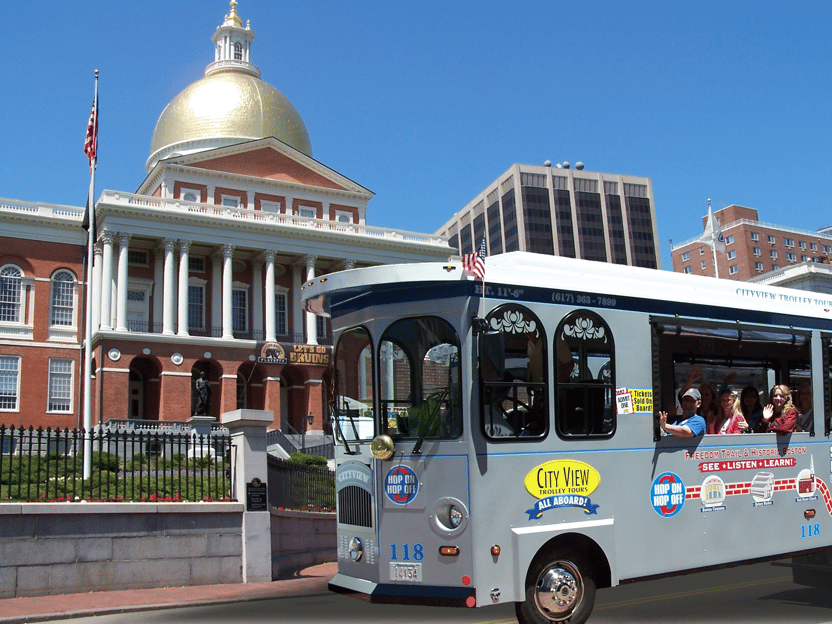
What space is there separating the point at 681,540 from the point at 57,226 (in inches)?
1876

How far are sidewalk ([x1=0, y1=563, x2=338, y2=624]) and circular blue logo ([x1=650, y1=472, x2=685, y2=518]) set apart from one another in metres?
5.36

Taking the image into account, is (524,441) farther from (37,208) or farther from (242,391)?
(37,208)

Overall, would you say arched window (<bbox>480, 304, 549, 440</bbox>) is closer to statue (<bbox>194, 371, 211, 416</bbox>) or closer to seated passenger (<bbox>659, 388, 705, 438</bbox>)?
seated passenger (<bbox>659, 388, 705, 438</bbox>)

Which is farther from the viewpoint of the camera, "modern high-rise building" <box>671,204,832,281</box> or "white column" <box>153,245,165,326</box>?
"modern high-rise building" <box>671,204,832,281</box>

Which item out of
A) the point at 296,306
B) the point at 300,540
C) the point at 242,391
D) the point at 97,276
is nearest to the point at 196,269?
the point at 97,276

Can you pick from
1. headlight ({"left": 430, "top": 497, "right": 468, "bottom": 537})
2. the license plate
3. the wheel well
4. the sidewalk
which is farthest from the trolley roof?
the sidewalk

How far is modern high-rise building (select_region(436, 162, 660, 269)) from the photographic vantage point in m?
113

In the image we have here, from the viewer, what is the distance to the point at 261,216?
174 ft

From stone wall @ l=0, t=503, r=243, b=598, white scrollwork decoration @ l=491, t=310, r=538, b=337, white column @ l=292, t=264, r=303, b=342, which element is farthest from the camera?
white column @ l=292, t=264, r=303, b=342

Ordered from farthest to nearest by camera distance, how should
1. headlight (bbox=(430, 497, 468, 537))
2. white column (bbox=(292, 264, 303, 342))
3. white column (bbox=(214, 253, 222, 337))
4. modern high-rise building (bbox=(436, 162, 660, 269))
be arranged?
modern high-rise building (bbox=(436, 162, 660, 269)) → white column (bbox=(292, 264, 303, 342)) → white column (bbox=(214, 253, 222, 337)) → headlight (bbox=(430, 497, 468, 537))

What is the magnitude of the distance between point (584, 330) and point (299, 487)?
32.6ft

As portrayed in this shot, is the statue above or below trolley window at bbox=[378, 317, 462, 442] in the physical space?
above

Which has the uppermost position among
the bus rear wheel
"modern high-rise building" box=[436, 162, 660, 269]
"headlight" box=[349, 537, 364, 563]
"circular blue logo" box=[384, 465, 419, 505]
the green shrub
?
"modern high-rise building" box=[436, 162, 660, 269]

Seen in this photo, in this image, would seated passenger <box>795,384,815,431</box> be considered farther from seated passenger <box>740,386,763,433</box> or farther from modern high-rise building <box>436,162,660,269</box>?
modern high-rise building <box>436,162,660,269</box>
